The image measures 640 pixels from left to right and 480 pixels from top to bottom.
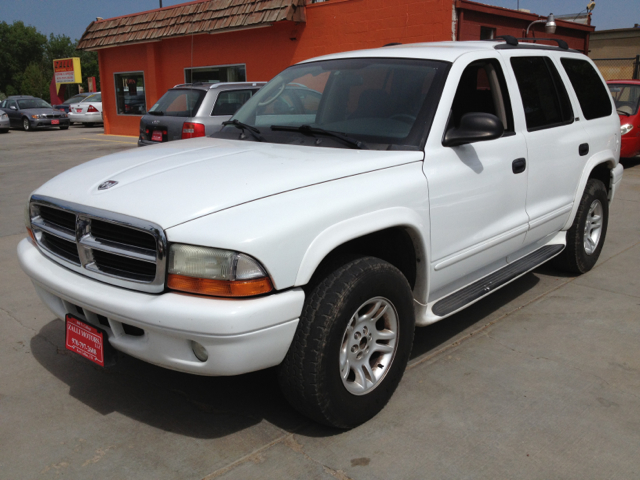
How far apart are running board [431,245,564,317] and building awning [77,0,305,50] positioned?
10699 mm

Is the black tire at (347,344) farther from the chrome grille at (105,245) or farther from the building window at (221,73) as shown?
the building window at (221,73)

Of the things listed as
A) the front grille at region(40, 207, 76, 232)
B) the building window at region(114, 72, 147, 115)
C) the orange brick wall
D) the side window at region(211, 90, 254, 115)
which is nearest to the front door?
the front grille at region(40, 207, 76, 232)

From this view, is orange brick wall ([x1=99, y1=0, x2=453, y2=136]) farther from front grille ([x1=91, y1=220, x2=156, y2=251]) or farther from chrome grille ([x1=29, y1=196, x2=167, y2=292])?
front grille ([x1=91, y1=220, x2=156, y2=251])

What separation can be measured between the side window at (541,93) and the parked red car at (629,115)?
7.23m

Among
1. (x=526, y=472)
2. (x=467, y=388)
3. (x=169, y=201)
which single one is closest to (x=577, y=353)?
(x=467, y=388)

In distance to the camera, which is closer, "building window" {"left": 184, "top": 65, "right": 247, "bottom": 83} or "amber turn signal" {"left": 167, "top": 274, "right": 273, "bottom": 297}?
"amber turn signal" {"left": 167, "top": 274, "right": 273, "bottom": 297}

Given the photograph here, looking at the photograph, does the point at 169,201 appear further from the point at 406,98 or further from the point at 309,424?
the point at 406,98

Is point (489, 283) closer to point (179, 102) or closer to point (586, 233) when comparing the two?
point (586, 233)

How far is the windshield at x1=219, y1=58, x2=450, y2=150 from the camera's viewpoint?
3.33 meters

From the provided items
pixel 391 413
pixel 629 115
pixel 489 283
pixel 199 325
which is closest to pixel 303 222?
pixel 199 325

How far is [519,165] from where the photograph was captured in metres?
3.81

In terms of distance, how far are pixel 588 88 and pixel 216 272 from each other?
12.9 feet

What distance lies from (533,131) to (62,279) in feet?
10.1

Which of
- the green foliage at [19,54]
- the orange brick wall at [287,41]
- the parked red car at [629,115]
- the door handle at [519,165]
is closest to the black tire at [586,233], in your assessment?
the door handle at [519,165]
